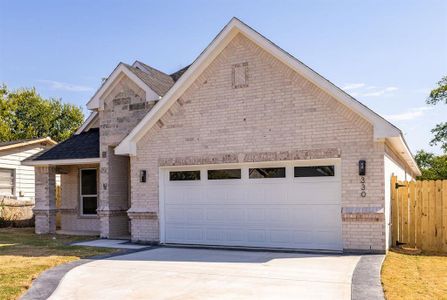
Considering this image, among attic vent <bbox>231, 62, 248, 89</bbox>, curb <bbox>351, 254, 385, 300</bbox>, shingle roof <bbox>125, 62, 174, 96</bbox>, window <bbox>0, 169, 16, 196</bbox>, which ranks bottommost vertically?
curb <bbox>351, 254, 385, 300</bbox>

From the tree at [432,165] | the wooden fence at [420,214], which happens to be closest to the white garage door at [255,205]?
the wooden fence at [420,214]

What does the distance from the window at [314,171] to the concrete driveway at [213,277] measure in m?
2.26

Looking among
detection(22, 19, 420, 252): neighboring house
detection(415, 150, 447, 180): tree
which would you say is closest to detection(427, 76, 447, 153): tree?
detection(415, 150, 447, 180): tree

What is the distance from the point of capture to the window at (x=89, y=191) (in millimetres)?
19547

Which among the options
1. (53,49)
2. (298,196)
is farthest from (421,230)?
(53,49)

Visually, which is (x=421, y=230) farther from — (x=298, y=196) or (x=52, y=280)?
(x=52, y=280)

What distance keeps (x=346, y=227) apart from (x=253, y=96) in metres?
4.53

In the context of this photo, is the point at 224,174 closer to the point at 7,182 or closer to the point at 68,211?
the point at 68,211

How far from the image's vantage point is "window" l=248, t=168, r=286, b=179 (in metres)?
12.9

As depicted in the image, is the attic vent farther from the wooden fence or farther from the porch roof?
the porch roof

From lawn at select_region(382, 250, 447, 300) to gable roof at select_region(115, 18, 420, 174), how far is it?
3.05 metres

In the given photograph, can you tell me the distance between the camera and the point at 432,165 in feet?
120

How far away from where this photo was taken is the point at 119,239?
634 inches

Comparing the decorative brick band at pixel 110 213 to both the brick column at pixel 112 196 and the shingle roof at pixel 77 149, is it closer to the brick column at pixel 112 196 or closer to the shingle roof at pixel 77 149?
the brick column at pixel 112 196
